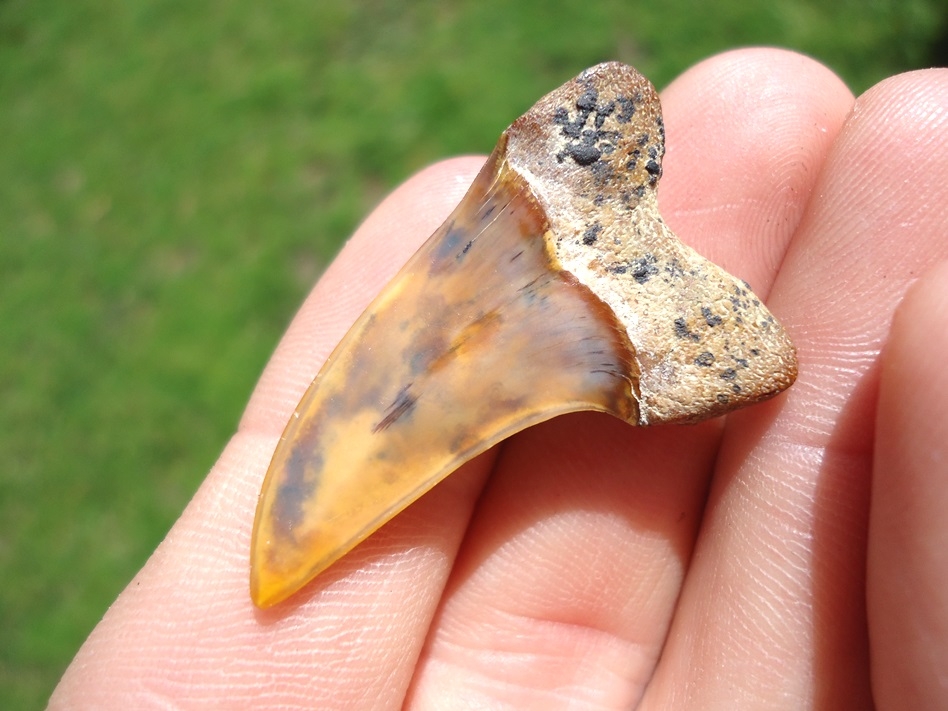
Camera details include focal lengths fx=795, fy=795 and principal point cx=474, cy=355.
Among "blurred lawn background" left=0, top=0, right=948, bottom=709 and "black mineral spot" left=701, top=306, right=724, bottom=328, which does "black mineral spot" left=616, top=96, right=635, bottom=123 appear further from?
"blurred lawn background" left=0, top=0, right=948, bottom=709

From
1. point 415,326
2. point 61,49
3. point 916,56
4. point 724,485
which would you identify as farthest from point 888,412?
point 61,49

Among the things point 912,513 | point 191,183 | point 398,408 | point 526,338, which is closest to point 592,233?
point 526,338

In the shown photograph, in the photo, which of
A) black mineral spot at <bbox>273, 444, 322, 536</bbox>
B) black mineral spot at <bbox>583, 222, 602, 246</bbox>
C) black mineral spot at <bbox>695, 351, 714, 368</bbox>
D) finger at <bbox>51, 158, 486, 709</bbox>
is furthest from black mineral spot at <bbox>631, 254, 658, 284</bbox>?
black mineral spot at <bbox>273, 444, 322, 536</bbox>

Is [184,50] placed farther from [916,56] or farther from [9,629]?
[916,56]

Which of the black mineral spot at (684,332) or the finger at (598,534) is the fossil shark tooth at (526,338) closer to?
the black mineral spot at (684,332)

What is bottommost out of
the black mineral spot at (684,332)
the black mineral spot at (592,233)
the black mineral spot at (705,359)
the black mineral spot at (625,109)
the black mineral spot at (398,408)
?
the black mineral spot at (398,408)

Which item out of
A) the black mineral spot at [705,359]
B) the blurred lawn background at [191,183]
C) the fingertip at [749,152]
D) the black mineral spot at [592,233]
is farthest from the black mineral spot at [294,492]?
the blurred lawn background at [191,183]

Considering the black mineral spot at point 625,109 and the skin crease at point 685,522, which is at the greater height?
the black mineral spot at point 625,109
